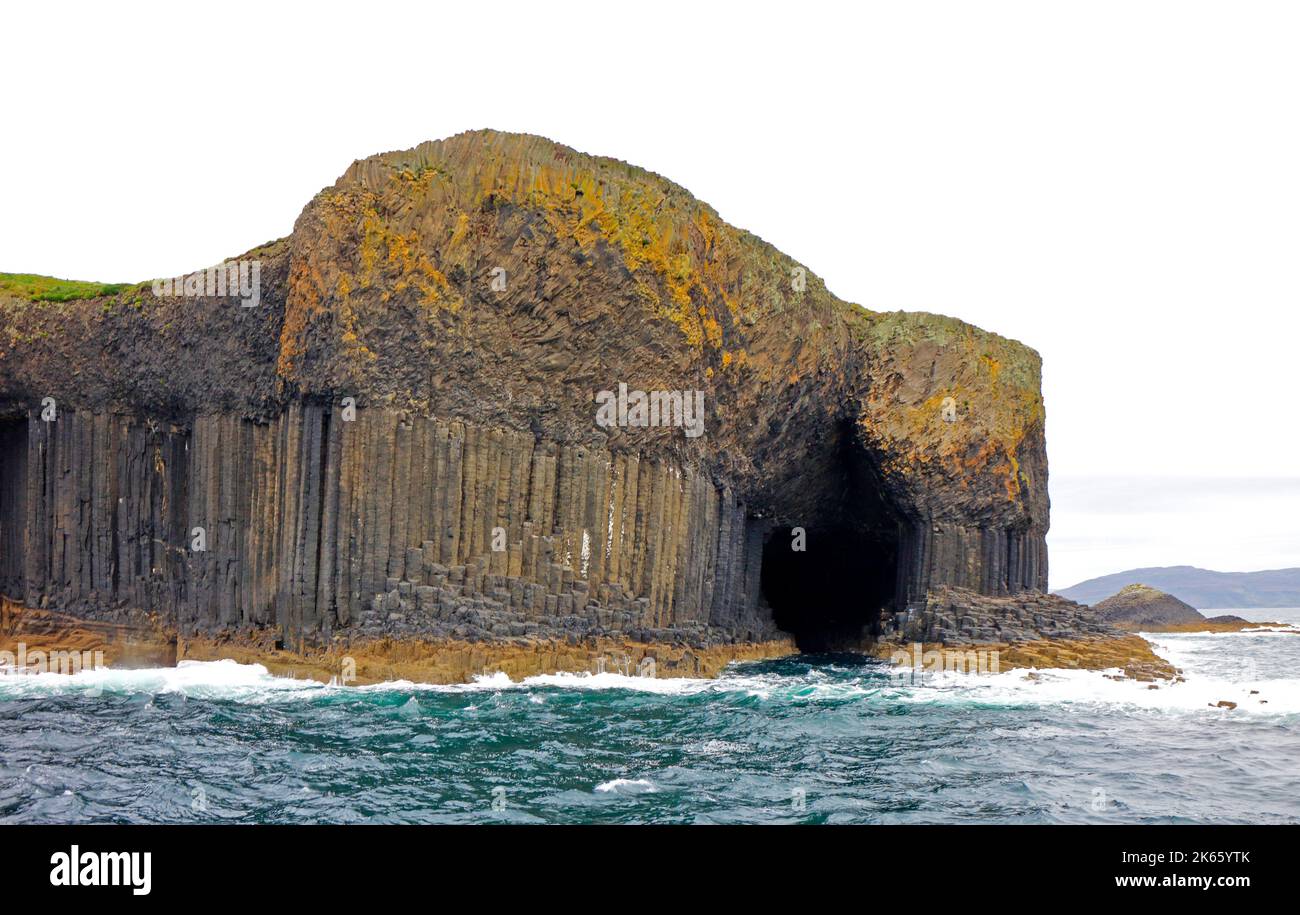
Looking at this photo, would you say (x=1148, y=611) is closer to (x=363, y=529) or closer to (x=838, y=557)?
(x=838, y=557)

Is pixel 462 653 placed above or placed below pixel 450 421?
below

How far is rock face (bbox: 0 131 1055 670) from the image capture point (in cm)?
2700

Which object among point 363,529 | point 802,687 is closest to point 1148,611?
point 802,687

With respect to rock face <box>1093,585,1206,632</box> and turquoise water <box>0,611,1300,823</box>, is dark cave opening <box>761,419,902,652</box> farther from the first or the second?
rock face <box>1093,585,1206,632</box>

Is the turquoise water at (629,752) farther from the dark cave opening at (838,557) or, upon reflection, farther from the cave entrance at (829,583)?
the cave entrance at (829,583)

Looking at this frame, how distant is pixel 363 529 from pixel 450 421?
128 inches

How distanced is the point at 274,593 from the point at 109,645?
258 inches

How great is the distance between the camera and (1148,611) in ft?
283

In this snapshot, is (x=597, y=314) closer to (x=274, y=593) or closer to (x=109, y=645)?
(x=274, y=593)

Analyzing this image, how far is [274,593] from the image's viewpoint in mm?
28031

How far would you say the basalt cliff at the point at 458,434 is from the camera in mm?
26953

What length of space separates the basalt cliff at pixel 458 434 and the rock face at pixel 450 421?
7 centimetres

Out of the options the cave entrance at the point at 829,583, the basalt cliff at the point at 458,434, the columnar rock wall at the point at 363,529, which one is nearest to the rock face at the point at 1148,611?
the cave entrance at the point at 829,583
